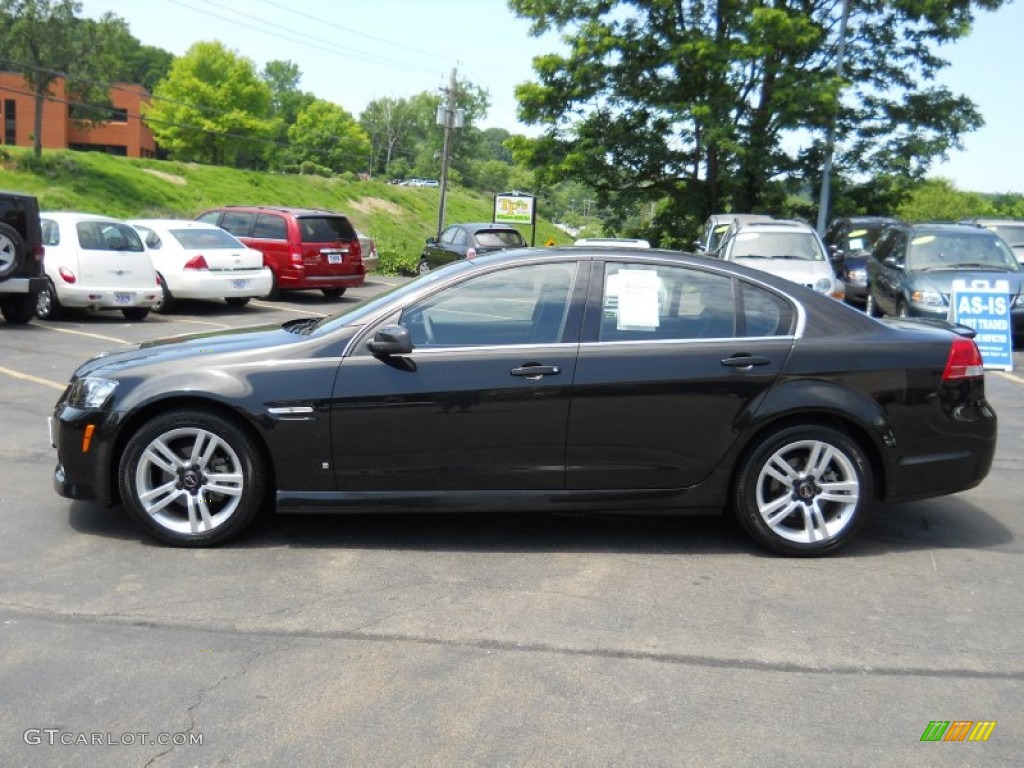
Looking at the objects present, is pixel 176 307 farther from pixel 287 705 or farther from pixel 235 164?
pixel 235 164

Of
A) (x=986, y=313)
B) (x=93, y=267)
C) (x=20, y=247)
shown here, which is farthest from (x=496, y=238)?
(x=986, y=313)

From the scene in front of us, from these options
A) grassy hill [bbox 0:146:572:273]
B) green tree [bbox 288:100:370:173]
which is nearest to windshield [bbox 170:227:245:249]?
grassy hill [bbox 0:146:572:273]

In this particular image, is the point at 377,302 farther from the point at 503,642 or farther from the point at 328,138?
the point at 328,138

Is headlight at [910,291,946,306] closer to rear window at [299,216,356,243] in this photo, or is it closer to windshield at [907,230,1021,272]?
windshield at [907,230,1021,272]

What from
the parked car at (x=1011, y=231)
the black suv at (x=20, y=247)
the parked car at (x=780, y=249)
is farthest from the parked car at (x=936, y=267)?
the black suv at (x=20, y=247)

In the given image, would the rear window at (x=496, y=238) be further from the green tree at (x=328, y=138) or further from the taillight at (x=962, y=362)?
the green tree at (x=328, y=138)

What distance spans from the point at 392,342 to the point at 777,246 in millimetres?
12352

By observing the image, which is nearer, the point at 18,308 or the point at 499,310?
the point at 499,310

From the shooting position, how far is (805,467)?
5.28m

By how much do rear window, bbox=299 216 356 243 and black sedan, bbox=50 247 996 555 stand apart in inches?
550

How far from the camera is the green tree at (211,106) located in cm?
7850

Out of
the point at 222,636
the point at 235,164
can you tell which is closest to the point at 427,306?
the point at 222,636

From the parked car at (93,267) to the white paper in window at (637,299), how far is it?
10.9 metres

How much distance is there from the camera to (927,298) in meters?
13.7
